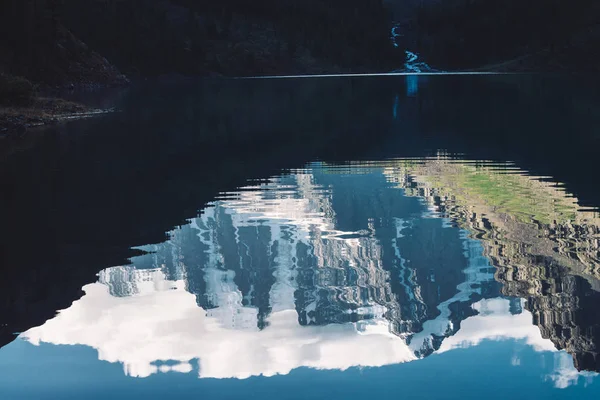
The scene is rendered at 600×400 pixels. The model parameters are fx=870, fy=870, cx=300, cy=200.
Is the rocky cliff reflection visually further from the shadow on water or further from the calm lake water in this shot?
the shadow on water

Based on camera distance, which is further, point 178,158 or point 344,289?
point 178,158

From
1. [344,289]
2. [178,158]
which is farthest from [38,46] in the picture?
[344,289]

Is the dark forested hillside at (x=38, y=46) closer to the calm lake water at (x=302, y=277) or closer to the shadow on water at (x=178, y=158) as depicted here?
→ the shadow on water at (x=178, y=158)

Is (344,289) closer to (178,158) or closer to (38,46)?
(178,158)

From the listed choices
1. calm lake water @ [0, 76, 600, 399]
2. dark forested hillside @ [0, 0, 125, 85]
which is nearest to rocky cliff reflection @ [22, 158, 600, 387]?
calm lake water @ [0, 76, 600, 399]

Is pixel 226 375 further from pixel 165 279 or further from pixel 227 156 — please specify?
pixel 227 156
